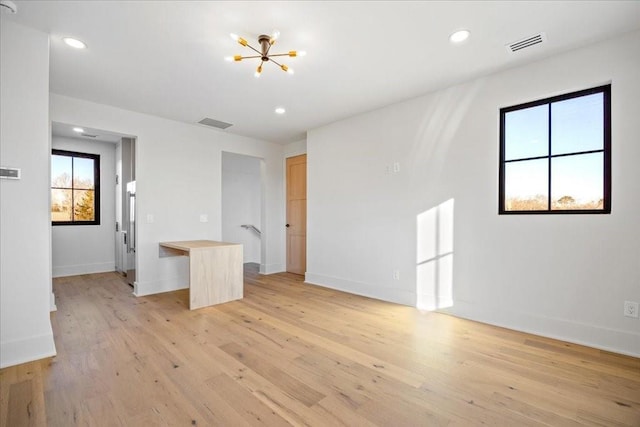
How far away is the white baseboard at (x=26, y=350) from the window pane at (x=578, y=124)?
487cm

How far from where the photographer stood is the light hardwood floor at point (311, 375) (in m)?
1.67

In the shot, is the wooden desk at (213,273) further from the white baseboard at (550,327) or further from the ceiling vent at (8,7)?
the ceiling vent at (8,7)

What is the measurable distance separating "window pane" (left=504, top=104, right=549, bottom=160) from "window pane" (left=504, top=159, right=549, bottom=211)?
101 mm

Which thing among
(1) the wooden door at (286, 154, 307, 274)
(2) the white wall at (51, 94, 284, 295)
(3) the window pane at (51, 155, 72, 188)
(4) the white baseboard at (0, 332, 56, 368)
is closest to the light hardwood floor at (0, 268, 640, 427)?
(4) the white baseboard at (0, 332, 56, 368)

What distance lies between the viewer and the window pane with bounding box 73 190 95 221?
221 inches

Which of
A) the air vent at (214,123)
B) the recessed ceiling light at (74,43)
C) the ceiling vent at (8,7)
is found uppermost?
the ceiling vent at (8,7)

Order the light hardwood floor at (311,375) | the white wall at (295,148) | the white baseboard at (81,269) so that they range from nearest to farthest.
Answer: the light hardwood floor at (311,375), the white baseboard at (81,269), the white wall at (295,148)

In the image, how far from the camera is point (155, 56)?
2.72 metres

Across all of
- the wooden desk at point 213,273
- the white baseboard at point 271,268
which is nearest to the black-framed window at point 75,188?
the wooden desk at point 213,273

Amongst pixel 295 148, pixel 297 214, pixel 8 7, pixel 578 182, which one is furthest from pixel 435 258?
pixel 8 7

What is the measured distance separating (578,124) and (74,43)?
465 centimetres

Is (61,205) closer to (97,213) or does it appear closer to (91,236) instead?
(97,213)

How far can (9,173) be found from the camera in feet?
7.39

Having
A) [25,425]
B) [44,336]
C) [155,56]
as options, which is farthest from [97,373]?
[155,56]
